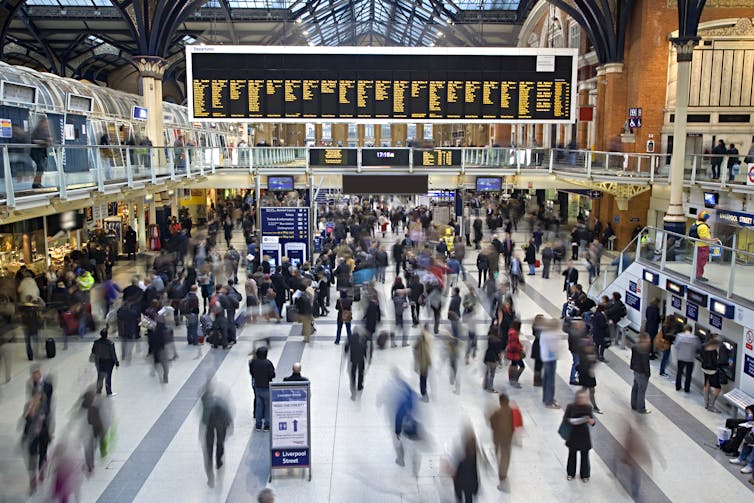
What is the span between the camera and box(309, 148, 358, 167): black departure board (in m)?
25.0

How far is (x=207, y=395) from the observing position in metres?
8.38

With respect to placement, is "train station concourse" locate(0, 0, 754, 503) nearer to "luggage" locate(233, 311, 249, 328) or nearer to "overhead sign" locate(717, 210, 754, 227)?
"overhead sign" locate(717, 210, 754, 227)

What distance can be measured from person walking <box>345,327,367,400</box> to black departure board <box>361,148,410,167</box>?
46.9ft

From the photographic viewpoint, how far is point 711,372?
10891mm

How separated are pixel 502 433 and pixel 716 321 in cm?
604

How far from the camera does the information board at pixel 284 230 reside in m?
20.0

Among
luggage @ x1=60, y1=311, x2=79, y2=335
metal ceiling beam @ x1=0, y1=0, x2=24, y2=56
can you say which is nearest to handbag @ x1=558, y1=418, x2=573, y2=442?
luggage @ x1=60, y1=311, x2=79, y2=335

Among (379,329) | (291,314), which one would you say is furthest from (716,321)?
(291,314)

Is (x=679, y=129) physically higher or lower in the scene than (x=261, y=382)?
higher

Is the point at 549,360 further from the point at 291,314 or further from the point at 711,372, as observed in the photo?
the point at 291,314

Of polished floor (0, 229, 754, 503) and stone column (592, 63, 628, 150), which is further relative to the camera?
stone column (592, 63, 628, 150)

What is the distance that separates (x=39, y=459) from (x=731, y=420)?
907 cm

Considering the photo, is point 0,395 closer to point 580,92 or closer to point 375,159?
point 375,159

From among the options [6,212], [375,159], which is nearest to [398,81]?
[375,159]
